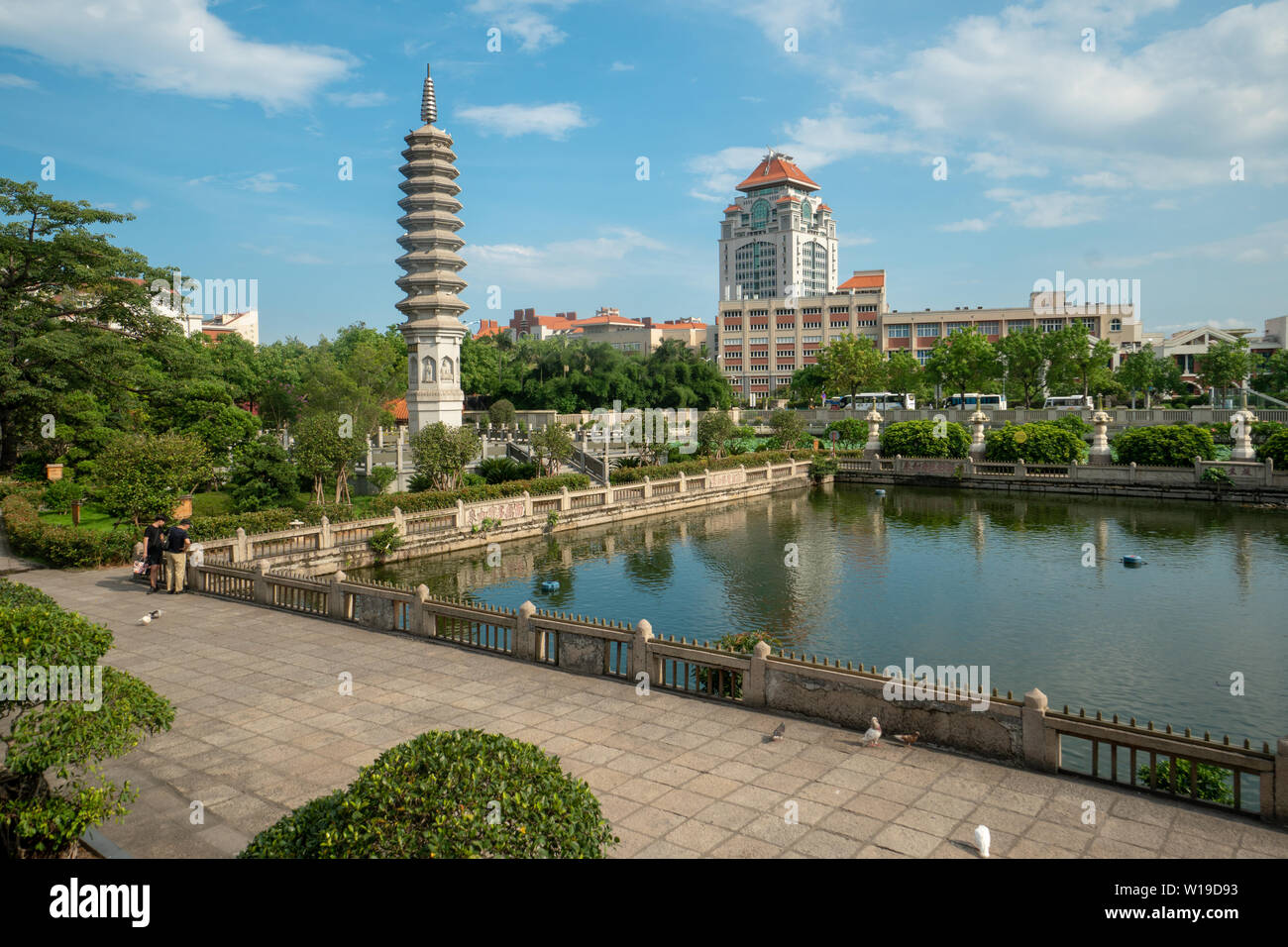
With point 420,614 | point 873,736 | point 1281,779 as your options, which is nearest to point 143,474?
point 420,614

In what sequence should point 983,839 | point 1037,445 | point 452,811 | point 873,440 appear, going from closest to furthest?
point 452,811 → point 983,839 → point 1037,445 → point 873,440

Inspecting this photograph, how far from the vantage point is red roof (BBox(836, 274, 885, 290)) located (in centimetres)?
12838

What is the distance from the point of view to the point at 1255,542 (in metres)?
30.1

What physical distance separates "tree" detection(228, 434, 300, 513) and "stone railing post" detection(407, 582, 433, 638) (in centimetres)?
2036

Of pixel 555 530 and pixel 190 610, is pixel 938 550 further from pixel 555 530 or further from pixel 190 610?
pixel 190 610

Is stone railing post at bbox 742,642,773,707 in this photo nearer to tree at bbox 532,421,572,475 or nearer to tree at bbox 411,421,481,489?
tree at bbox 411,421,481,489

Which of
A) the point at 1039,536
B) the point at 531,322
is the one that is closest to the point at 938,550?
the point at 1039,536

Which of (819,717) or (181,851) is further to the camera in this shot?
(819,717)

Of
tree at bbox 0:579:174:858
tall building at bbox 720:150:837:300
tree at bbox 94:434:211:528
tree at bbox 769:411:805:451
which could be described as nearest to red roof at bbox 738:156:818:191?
tall building at bbox 720:150:837:300

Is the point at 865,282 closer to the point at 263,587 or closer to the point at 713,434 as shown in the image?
the point at 713,434

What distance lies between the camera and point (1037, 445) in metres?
46.3

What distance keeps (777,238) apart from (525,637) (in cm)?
16653

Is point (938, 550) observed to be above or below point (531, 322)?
below

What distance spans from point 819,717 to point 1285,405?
8020cm
